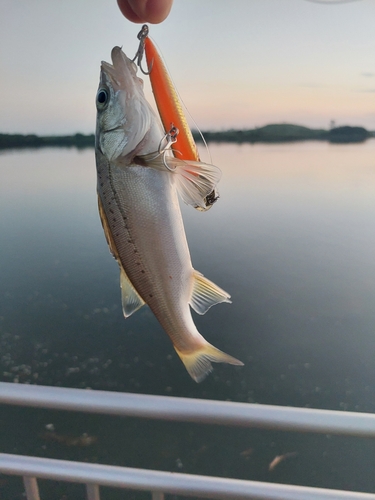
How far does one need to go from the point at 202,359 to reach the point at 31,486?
50cm

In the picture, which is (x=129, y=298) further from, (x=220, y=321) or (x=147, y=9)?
(x=220, y=321)

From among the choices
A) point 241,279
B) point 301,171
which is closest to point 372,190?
point 301,171

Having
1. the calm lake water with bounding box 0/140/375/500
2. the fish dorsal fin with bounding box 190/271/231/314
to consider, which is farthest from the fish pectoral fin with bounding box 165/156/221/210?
the calm lake water with bounding box 0/140/375/500

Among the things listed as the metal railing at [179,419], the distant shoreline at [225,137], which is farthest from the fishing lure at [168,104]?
the distant shoreline at [225,137]

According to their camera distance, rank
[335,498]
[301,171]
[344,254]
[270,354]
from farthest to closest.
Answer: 1. [301,171]
2. [344,254]
3. [270,354]
4. [335,498]

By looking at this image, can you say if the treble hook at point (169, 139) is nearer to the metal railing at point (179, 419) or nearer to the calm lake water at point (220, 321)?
the metal railing at point (179, 419)

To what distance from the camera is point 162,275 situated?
56 centimetres

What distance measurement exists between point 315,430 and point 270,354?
7215mm

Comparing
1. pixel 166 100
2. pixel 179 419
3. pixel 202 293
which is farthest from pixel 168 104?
pixel 179 419

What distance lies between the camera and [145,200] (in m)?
0.53

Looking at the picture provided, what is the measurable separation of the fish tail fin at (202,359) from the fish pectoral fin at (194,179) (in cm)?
22

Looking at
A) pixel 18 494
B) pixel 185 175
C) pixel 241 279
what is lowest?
pixel 18 494

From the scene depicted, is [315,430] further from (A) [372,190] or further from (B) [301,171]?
(B) [301,171]

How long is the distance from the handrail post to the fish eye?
714mm
